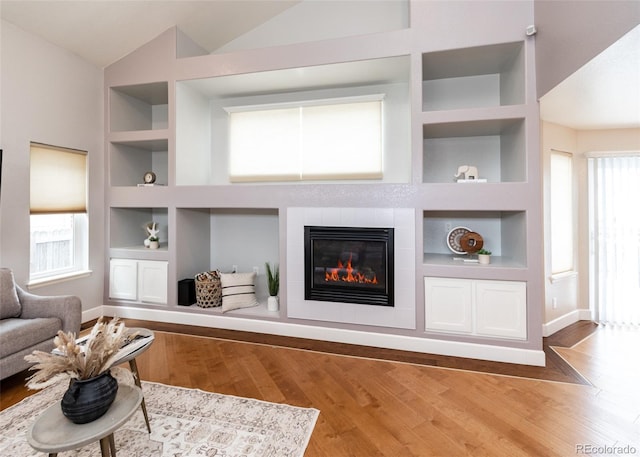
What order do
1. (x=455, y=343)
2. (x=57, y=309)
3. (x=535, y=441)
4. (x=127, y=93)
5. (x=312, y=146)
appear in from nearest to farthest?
(x=535, y=441) → (x=57, y=309) → (x=455, y=343) → (x=312, y=146) → (x=127, y=93)

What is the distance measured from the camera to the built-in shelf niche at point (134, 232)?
4176mm

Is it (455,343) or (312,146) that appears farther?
(312,146)

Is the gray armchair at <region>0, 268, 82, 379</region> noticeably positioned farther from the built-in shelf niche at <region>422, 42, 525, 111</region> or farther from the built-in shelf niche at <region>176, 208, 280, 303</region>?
the built-in shelf niche at <region>422, 42, 525, 111</region>

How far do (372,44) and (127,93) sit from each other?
342 centimetres

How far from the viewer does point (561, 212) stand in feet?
12.8

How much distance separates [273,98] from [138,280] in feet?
9.84

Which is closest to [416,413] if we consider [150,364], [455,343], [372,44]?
[455,343]

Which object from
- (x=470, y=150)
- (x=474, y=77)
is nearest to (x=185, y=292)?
(x=470, y=150)

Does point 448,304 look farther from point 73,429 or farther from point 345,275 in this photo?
point 73,429

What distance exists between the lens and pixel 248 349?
3.25 metres

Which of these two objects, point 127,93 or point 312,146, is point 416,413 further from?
point 127,93

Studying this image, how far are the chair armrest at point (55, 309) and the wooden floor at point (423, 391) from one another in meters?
0.52

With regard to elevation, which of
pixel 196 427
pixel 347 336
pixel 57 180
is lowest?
pixel 196 427

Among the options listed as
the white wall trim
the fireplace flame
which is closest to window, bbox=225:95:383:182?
the fireplace flame
